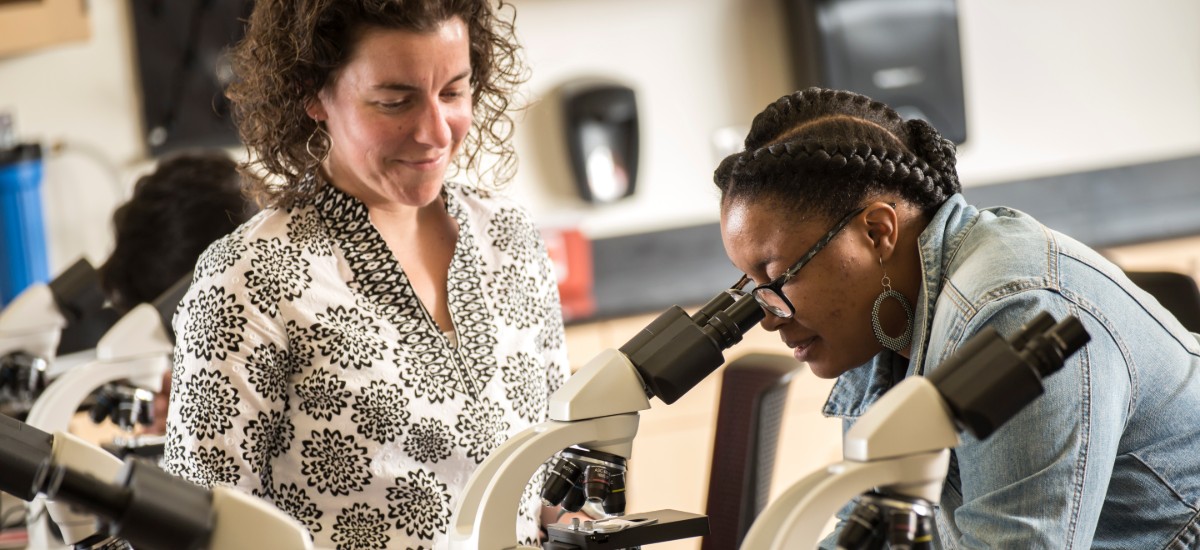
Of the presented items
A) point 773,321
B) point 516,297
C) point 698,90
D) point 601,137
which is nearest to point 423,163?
point 516,297

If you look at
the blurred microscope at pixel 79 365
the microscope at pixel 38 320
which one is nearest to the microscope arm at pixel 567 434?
the blurred microscope at pixel 79 365

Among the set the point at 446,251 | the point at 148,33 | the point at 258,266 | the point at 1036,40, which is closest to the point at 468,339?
the point at 446,251

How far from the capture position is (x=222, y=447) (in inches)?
57.8

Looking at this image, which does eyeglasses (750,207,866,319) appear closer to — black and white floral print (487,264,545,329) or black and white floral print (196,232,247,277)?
black and white floral print (487,264,545,329)

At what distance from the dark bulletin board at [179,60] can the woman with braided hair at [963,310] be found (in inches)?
94.8

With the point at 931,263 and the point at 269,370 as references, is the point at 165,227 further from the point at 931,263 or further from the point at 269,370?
the point at 931,263

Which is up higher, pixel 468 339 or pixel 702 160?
pixel 468 339

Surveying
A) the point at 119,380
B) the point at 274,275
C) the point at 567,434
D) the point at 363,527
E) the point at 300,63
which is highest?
the point at 300,63

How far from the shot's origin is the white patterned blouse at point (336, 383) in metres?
1.49

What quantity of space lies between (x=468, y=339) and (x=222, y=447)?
0.37 meters

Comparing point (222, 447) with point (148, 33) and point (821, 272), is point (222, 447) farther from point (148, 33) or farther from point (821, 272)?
point (148, 33)

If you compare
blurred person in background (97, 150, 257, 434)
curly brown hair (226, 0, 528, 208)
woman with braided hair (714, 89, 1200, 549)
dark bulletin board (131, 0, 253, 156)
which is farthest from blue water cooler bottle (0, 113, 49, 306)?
woman with braided hair (714, 89, 1200, 549)

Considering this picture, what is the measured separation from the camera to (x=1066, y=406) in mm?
1137

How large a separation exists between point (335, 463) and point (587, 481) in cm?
46
